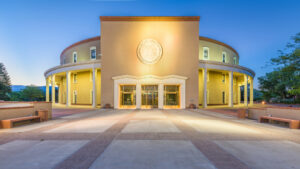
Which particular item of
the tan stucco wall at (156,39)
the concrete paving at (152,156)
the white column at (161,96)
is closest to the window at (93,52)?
the tan stucco wall at (156,39)

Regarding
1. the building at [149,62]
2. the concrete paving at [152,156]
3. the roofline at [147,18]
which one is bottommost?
the concrete paving at [152,156]

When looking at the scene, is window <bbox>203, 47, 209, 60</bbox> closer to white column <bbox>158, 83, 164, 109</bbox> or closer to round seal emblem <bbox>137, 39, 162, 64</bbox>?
round seal emblem <bbox>137, 39, 162, 64</bbox>

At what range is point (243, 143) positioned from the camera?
5352mm

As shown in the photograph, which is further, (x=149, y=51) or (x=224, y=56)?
(x=224, y=56)

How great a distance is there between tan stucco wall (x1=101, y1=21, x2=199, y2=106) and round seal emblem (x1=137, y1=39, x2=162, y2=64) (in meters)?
0.65

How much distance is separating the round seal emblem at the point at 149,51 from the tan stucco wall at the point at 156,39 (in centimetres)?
65

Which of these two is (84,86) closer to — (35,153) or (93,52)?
(93,52)

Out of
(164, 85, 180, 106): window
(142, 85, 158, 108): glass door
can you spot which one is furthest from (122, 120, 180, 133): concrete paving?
(164, 85, 180, 106): window

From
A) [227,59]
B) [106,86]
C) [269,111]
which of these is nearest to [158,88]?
[106,86]

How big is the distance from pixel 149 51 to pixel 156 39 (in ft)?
7.85

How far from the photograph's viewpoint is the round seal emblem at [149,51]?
21438 mm

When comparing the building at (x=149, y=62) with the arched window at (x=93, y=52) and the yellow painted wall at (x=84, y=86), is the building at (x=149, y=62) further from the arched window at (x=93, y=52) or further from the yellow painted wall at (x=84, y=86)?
the arched window at (x=93, y=52)

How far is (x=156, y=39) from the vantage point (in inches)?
862

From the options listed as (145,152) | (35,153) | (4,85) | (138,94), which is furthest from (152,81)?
(4,85)
